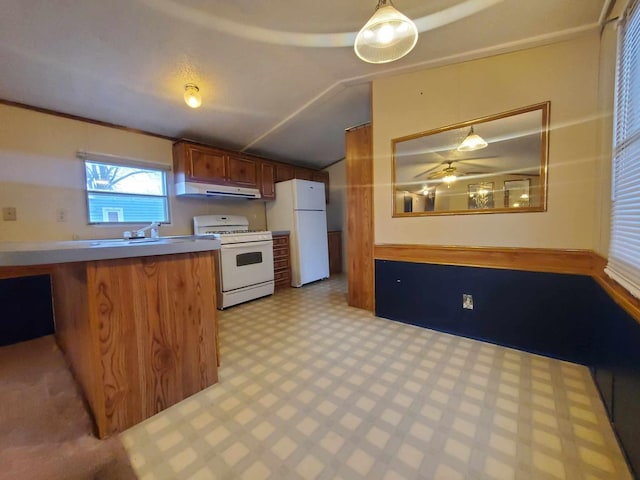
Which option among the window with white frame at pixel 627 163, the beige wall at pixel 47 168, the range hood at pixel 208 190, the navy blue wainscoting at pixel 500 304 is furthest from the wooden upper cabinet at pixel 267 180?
the window with white frame at pixel 627 163

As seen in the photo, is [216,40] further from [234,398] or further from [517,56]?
[234,398]

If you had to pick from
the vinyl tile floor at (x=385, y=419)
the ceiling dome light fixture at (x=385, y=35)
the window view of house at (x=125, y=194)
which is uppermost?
the ceiling dome light fixture at (x=385, y=35)

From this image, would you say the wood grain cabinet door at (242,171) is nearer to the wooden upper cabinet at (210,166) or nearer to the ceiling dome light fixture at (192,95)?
the wooden upper cabinet at (210,166)

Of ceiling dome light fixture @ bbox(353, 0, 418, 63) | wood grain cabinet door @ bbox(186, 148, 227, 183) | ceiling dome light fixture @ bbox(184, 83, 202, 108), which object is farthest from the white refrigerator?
ceiling dome light fixture @ bbox(353, 0, 418, 63)

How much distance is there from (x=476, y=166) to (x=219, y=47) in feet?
7.40

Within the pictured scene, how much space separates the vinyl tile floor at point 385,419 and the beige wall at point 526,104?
0.91 metres

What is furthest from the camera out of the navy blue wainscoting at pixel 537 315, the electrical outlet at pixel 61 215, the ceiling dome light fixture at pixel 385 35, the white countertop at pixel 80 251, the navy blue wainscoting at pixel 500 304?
the electrical outlet at pixel 61 215

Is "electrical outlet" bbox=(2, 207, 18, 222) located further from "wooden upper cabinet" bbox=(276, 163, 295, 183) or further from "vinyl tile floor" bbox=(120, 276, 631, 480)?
"wooden upper cabinet" bbox=(276, 163, 295, 183)

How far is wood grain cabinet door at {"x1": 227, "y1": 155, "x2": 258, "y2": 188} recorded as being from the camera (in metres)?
3.58

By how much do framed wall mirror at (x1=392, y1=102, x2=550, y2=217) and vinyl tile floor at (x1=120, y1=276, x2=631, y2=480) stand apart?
1170 mm

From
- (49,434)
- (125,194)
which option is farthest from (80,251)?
(125,194)

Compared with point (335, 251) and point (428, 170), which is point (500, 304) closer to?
point (428, 170)

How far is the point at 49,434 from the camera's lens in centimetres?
124

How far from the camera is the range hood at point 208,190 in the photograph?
3.14 meters
